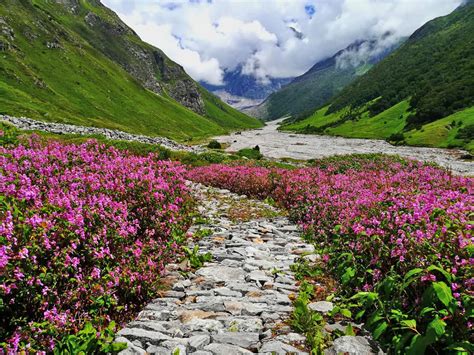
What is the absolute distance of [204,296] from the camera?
691cm

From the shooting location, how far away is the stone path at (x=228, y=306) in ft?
16.4

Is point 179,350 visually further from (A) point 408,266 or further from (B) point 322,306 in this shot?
(A) point 408,266

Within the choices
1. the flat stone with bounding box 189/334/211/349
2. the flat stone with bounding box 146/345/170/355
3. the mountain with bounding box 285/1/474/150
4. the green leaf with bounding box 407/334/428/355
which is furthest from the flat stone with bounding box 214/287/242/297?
the mountain with bounding box 285/1/474/150

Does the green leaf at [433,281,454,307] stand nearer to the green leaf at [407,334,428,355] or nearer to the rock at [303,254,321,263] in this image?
the green leaf at [407,334,428,355]

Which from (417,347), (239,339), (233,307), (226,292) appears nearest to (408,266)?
(417,347)

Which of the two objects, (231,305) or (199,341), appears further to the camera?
(231,305)

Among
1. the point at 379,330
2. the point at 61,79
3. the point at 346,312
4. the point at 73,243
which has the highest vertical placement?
the point at 61,79

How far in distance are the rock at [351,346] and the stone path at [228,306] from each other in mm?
440

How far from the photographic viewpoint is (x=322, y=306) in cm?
616

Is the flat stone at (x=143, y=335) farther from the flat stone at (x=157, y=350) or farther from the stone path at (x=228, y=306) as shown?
the flat stone at (x=157, y=350)

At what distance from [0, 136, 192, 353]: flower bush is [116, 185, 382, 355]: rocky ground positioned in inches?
22.0

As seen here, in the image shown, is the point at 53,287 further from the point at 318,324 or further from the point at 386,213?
the point at 386,213

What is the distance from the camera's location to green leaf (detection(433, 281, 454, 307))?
4.26m

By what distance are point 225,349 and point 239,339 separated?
34 centimetres
